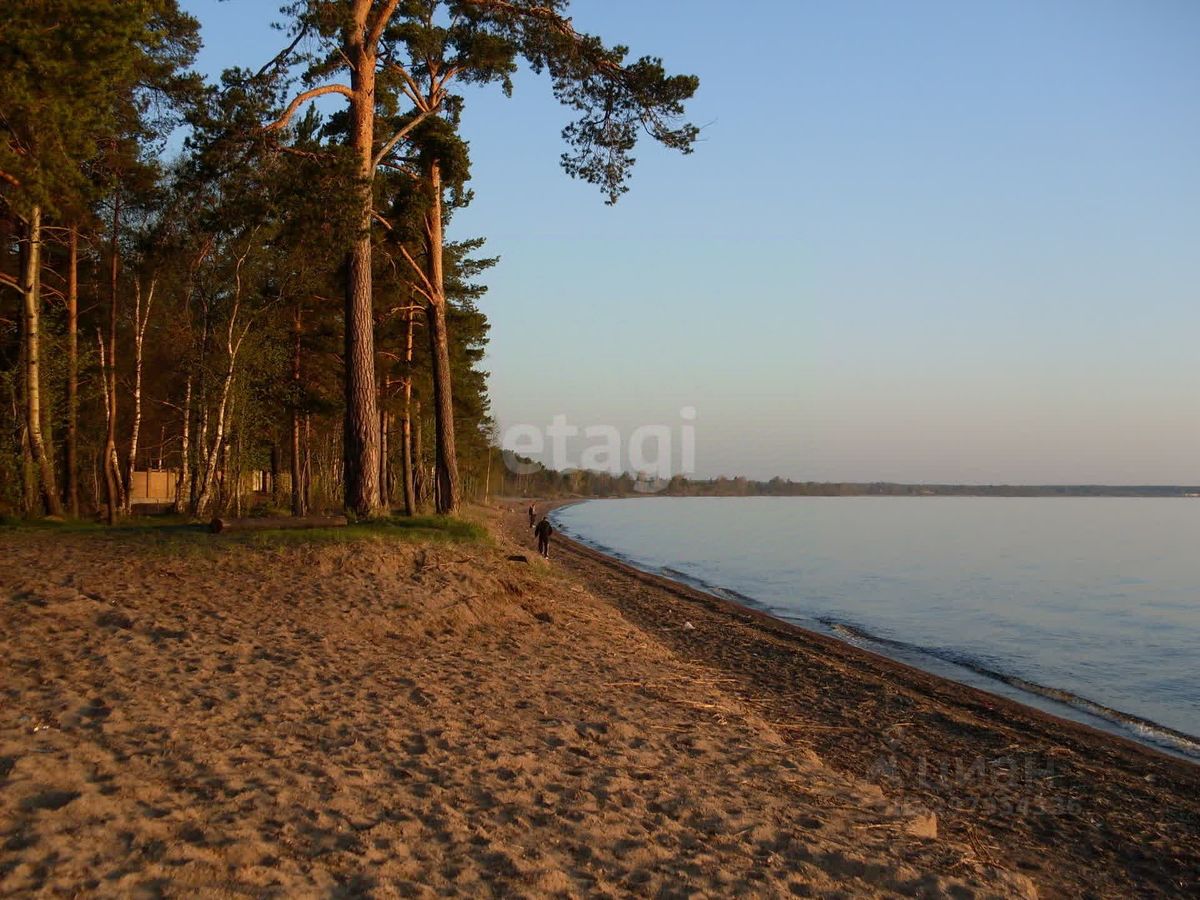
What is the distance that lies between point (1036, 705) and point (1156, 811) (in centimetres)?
667

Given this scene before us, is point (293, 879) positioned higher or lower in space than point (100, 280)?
lower

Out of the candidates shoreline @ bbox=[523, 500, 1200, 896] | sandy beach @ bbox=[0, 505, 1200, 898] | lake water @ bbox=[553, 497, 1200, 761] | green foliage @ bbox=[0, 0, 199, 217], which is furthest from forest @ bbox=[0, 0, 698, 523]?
lake water @ bbox=[553, 497, 1200, 761]

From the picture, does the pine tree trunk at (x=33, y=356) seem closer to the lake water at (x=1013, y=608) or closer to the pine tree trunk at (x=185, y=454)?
the pine tree trunk at (x=185, y=454)

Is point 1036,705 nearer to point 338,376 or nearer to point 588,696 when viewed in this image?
point 588,696

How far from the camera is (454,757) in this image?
7383mm

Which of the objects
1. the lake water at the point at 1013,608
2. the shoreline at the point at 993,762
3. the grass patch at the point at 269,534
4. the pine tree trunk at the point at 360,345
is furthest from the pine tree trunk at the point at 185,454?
the lake water at the point at 1013,608

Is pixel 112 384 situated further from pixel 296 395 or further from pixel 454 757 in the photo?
pixel 454 757

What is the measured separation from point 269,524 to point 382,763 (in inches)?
412

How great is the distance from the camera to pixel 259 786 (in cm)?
616

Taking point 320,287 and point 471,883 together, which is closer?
point 471,883

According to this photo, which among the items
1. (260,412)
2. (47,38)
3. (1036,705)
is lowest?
(1036,705)

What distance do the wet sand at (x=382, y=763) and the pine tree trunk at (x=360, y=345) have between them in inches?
138

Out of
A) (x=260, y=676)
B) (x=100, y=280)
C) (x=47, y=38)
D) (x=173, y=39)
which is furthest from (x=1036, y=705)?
(x=100, y=280)

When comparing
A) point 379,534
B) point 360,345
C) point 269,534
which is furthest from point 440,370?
point 269,534
